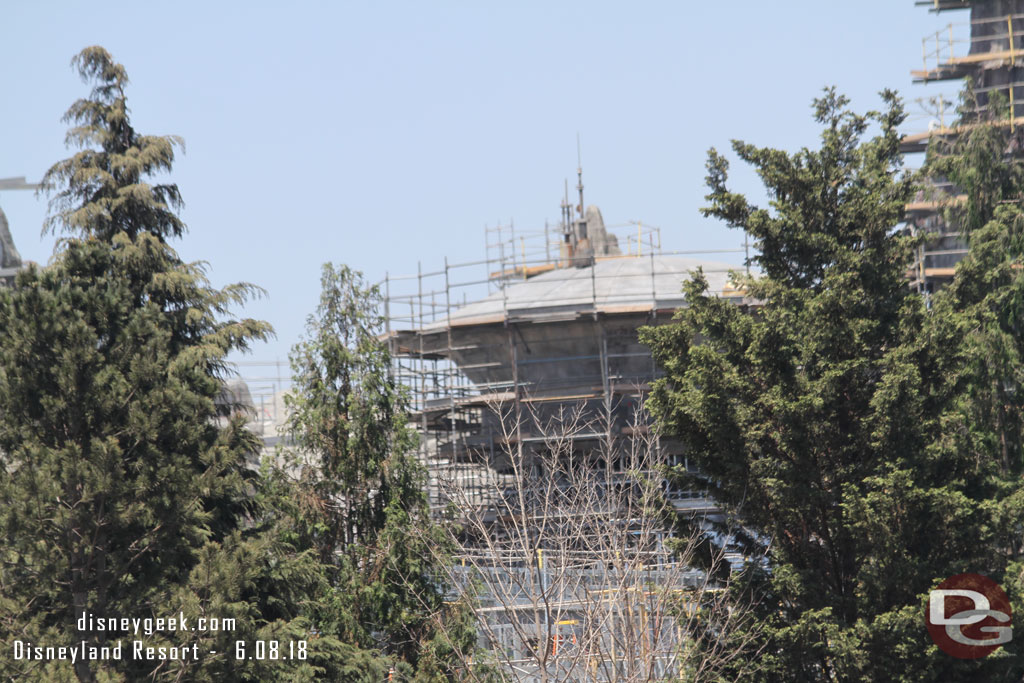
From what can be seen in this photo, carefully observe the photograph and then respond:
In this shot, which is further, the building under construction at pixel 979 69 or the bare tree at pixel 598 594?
the building under construction at pixel 979 69

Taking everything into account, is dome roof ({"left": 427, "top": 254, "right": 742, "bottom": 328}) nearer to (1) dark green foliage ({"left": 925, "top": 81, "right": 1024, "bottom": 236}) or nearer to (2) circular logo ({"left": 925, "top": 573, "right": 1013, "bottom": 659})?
(1) dark green foliage ({"left": 925, "top": 81, "right": 1024, "bottom": 236})

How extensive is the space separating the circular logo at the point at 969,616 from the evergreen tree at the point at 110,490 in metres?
9.02

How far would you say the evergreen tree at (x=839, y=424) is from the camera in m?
18.0

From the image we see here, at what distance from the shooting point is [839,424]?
62.8ft

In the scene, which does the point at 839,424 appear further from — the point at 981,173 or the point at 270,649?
the point at 270,649

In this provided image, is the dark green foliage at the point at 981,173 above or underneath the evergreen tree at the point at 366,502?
above

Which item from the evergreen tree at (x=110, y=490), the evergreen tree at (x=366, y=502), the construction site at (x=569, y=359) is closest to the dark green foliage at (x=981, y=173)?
the construction site at (x=569, y=359)

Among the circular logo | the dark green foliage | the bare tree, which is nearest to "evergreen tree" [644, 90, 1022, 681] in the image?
the circular logo

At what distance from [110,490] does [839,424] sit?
33.6 ft

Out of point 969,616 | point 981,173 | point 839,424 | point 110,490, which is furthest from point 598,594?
point 981,173

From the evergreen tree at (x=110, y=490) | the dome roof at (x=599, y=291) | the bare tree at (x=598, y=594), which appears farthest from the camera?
the dome roof at (x=599, y=291)

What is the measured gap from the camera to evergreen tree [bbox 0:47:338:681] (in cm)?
1694

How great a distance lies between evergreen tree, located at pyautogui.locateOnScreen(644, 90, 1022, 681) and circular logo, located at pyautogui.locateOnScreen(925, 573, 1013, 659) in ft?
0.54

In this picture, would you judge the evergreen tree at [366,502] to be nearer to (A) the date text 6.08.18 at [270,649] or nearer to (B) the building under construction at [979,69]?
(A) the date text 6.08.18 at [270,649]
